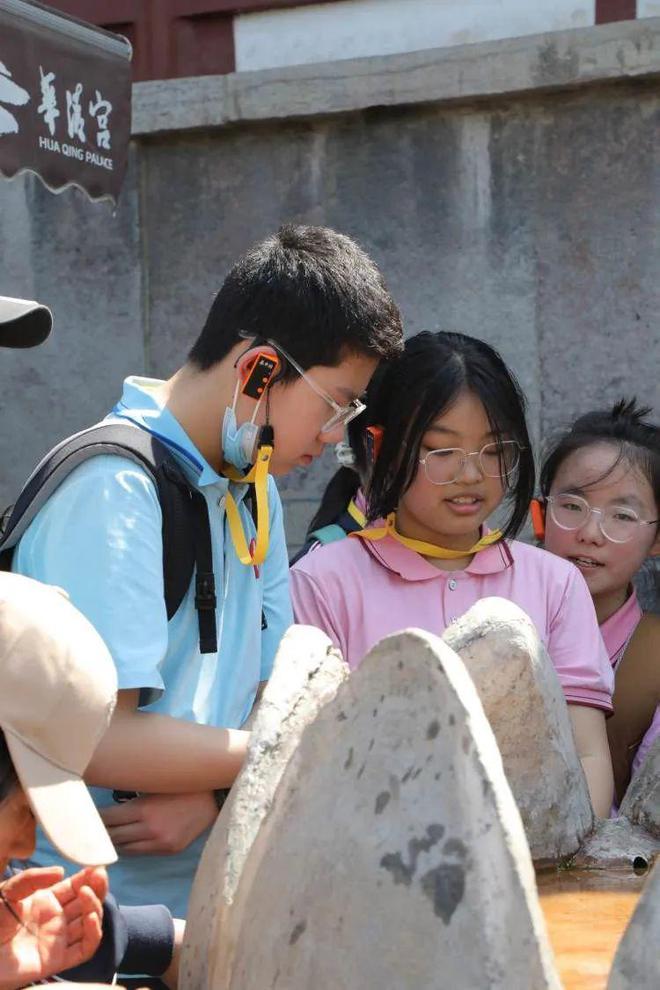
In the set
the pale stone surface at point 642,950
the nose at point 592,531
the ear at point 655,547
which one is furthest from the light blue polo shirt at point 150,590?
the ear at point 655,547

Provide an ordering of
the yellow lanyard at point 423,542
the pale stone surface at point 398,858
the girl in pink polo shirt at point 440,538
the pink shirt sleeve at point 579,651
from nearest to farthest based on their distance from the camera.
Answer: the pale stone surface at point 398,858 → the pink shirt sleeve at point 579,651 → the girl in pink polo shirt at point 440,538 → the yellow lanyard at point 423,542

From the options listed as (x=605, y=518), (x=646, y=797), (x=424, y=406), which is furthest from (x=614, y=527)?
(x=646, y=797)

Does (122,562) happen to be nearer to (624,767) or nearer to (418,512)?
(418,512)

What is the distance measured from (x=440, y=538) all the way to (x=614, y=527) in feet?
1.90

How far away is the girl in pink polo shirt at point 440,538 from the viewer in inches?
116

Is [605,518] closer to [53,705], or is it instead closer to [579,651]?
[579,651]

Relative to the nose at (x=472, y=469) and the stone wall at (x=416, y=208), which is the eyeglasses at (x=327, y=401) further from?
the stone wall at (x=416, y=208)

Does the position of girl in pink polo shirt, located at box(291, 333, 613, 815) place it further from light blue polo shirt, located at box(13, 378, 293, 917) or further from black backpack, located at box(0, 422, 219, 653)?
black backpack, located at box(0, 422, 219, 653)

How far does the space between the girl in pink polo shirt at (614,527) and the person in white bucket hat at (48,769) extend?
185cm

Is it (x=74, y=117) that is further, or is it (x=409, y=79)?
(x=409, y=79)

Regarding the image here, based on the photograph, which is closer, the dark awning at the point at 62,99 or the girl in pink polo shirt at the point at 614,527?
the girl in pink polo shirt at the point at 614,527

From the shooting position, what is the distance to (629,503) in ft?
11.4

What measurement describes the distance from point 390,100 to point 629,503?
9.23 feet

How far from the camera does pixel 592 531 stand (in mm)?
3438
